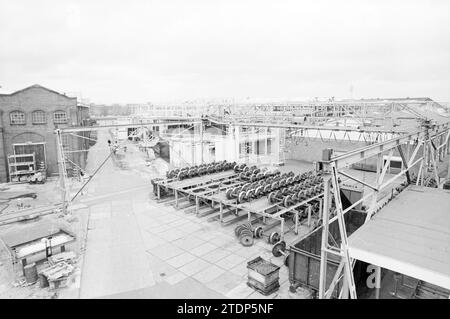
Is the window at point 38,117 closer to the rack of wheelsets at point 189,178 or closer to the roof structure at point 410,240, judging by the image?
the rack of wheelsets at point 189,178

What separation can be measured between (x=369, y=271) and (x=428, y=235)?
2274 mm

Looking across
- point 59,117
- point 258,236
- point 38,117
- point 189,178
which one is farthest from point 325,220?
point 38,117

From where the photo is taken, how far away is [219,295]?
8.00 meters

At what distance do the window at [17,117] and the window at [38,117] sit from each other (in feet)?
1.92

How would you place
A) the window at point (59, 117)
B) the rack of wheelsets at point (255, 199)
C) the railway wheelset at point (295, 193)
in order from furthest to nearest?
1. the window at point (59, 117)
2. the railway wheelset at point (295, 193)
3. the rack of wheelsets at point (255, 199)

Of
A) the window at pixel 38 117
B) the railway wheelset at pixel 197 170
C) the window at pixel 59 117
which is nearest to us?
the railway wheelset at pixel 197 170

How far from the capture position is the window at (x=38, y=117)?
21.2m

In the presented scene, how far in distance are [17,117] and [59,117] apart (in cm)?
253

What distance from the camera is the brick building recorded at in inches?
803

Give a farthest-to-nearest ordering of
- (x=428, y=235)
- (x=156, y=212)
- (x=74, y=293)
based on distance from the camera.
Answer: (x=156, y=212), (x=74, y=293), (x=428, y=235)

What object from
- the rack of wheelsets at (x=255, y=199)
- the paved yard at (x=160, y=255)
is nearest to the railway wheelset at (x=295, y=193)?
the rack of wheelsets at (x=255, y=199)
